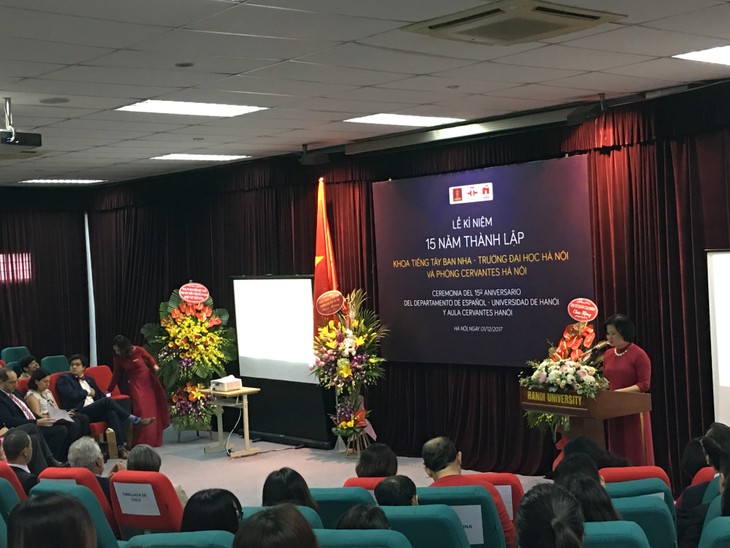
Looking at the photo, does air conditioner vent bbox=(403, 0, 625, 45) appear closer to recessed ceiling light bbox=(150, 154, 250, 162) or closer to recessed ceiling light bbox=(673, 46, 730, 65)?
recessed ceiling light bbox=(673, 46, 730, 65)

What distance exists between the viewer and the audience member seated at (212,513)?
3766mm

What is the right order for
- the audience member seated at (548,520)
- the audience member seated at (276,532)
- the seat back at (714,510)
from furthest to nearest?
1. the seat back at (714,510)
2. the audience member seated at (548,520)
3. the audience member seated at (276,532)

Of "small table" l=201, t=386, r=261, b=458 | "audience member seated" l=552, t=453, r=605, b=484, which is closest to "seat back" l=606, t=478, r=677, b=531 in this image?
"audience member seated" l=552, t=453, r=605, b=484

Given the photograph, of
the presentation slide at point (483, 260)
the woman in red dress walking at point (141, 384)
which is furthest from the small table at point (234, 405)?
the presentation slide at point (483, 260)

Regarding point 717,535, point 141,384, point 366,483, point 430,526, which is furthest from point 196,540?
point 141,384

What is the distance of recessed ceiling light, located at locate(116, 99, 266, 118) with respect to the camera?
749 centimetres

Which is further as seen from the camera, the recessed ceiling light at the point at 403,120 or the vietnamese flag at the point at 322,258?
the vietnamese flag at the point at 322,258

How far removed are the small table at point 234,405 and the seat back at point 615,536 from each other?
26.0 feet

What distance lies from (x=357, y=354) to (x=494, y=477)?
17.4 feet

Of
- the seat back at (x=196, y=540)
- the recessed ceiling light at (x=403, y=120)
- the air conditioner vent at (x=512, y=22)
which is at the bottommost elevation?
the seat back at (x=196, y=540)

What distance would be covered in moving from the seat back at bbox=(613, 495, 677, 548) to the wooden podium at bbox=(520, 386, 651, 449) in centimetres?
337

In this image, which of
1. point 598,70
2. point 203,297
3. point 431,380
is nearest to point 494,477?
point 598,70

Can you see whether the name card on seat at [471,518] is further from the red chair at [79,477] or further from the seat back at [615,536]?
the red chair at [79,477]

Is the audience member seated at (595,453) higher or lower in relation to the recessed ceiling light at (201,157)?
lower
